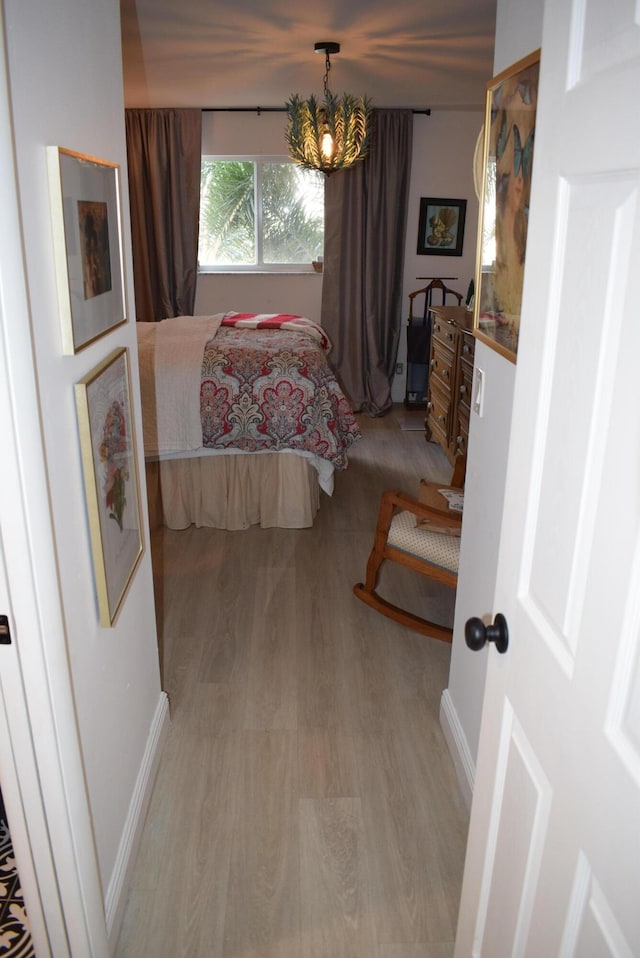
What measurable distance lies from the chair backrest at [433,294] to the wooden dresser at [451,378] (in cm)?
84

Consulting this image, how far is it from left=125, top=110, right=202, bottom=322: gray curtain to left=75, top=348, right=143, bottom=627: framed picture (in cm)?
431

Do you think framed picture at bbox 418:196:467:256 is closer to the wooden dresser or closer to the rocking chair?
the wooden dresser

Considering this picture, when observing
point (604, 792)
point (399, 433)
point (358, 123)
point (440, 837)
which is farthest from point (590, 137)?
point (399, 433)

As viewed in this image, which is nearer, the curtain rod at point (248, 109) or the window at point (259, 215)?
the curtain rod at point (248, 109)

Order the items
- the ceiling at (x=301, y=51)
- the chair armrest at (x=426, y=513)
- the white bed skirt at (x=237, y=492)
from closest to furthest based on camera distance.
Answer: the chair armrest at (x=426, y=513)
the ceiling at (x=301, y=51)
the white bed skirt at (x=237, y=492)

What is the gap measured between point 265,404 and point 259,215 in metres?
3.00

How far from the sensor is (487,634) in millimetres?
1187

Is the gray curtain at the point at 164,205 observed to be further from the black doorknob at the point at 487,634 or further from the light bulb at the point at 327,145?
the black doorknob at the point at 487,634

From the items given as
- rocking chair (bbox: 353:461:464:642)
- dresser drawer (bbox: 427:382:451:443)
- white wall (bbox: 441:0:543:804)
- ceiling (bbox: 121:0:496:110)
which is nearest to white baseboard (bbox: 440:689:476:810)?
white wall (bbox: 441:0:543:804)

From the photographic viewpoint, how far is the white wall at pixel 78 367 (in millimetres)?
1180

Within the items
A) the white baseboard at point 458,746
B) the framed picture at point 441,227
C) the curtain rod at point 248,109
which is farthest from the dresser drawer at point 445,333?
the white baseboard at point 458,746

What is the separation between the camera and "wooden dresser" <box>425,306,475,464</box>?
4004mm

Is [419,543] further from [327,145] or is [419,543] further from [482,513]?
[327,145]

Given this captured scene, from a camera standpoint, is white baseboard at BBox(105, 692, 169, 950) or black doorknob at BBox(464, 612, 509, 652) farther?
white baseboard at BBox(105, 692, 169, 950)
